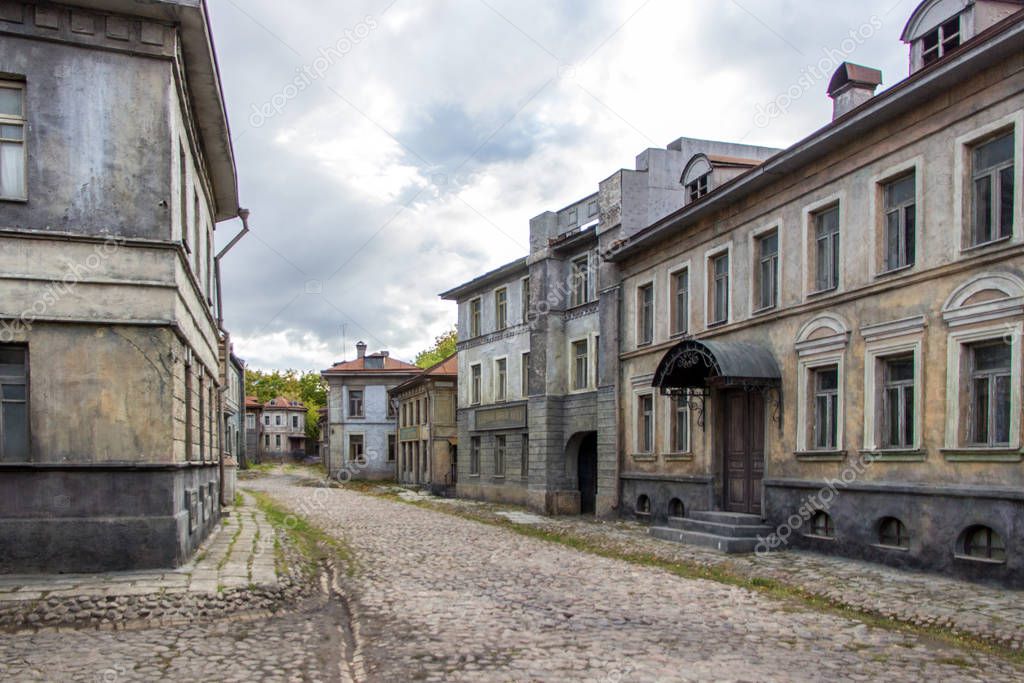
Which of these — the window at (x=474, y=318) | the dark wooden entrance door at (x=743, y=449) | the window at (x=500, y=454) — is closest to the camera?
the dark wooden entrance door at (x=743, y=449)

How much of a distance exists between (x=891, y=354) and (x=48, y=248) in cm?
1186

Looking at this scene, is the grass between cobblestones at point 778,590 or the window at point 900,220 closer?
the grass between cobblestones at point 778,590

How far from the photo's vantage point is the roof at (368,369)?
5548cm

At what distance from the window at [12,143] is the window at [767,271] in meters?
12.5

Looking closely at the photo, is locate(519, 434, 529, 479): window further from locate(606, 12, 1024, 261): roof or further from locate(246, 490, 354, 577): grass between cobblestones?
locate(606, 12, 1024, 261): roof

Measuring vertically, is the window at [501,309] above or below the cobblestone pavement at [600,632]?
above

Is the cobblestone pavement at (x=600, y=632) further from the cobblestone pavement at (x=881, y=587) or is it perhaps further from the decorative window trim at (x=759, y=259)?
the decorative window trim at (x=759, y=259)

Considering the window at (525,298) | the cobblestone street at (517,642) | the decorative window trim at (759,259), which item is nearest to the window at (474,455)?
the window at (525,298)

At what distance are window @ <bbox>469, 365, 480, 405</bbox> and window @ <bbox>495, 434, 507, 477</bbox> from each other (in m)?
2.37

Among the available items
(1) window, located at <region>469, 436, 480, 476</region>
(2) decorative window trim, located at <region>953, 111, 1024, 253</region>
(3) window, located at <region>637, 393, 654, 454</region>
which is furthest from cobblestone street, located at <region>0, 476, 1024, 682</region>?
(1) window, located at <region>469, 436, 480, 476</region>

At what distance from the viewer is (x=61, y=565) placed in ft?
34.5

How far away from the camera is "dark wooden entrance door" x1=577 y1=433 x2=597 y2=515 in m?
26.2

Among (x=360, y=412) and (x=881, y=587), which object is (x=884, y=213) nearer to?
(x=881, y=587)

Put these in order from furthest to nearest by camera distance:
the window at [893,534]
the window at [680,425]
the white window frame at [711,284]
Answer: the window at [680,425] → the white window frame at [711,284] → the window at [893,534]
